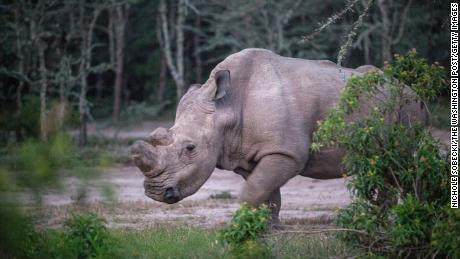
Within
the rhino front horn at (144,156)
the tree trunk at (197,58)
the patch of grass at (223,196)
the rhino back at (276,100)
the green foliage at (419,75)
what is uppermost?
the green foliage at (419,75)

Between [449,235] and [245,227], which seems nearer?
[449,235]

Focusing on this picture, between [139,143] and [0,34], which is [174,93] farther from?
[139,143]

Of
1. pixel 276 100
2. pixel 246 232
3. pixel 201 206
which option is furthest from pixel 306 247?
pixel 201 206

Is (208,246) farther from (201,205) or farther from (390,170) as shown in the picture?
(201,205)

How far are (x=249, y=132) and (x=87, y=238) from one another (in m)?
2.22

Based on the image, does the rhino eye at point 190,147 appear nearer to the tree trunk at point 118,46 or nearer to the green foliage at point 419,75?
the green foliage at point 419,75

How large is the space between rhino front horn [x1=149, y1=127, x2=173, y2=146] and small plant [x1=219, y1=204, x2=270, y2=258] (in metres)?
1.63

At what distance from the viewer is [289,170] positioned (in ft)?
28.1

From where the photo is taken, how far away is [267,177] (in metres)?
8.58

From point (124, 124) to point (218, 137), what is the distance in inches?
617

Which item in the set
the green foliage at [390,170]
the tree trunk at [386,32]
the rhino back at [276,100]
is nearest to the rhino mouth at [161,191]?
the rhino back at [276,100]

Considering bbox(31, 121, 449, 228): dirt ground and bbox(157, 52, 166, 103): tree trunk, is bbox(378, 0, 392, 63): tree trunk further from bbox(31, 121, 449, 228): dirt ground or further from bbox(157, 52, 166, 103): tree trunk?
bbox(31, 121, 449, 228): dirt ground

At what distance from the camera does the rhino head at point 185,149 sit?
27.0ft

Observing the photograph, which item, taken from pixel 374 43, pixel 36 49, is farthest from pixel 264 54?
pixel 374 43
